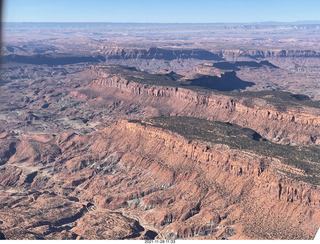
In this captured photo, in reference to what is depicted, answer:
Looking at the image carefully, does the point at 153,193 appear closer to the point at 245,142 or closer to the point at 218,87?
the point at 245,142

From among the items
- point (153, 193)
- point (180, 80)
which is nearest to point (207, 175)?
point (153, 193)

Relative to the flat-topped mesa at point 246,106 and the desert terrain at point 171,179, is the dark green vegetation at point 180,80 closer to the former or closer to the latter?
the flat-topped mesa at point 246,106

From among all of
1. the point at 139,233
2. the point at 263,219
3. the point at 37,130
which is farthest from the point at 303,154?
the point at 37,130

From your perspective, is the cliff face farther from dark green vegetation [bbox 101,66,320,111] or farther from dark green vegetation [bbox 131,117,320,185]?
dark green vegetation [bbox 101,66,320,111]

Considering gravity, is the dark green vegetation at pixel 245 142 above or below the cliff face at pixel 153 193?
above

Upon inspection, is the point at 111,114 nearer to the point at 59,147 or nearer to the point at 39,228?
the point at 59,147

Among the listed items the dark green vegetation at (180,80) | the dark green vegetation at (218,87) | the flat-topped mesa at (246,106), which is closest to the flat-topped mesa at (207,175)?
the flat-topped mesa at (246,106)
